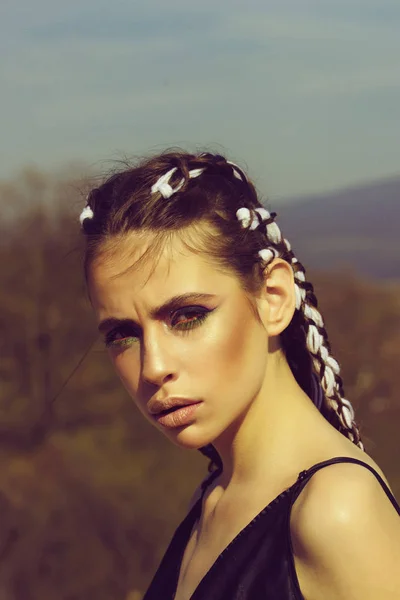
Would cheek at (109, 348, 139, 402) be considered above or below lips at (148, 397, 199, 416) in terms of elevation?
above

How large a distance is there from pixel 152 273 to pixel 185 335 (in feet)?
0.53

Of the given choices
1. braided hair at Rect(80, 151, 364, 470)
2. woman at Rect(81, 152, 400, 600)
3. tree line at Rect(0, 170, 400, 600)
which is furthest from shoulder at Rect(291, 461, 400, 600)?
tree line at Rect(0, 170, 400, 600)

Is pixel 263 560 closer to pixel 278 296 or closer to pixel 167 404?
pixel 167 404

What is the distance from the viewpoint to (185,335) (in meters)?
1.89

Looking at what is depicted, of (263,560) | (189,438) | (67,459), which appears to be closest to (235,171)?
(189,438)

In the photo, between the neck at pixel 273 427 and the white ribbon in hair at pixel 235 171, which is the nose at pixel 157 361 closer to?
the neck at pixel 273 427

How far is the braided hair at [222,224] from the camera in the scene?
196 centimetres

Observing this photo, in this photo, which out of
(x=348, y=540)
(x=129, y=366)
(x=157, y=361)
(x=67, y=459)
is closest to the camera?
(x=348, y=540)

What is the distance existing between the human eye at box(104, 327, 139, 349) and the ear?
314 millimetres

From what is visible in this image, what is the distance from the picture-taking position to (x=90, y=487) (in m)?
5.67

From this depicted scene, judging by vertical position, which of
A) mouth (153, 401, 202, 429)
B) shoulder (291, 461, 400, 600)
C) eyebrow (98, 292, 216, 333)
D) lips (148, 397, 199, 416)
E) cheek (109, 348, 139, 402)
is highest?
eyebrow (98, 292, 216, 333)

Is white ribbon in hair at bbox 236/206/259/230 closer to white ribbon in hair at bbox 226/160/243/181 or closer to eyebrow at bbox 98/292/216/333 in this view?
white ribbon in hair at bbox 226/160/243/181

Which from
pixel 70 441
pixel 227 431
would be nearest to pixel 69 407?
pixel 70 441

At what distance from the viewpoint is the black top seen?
1732 millimetres
